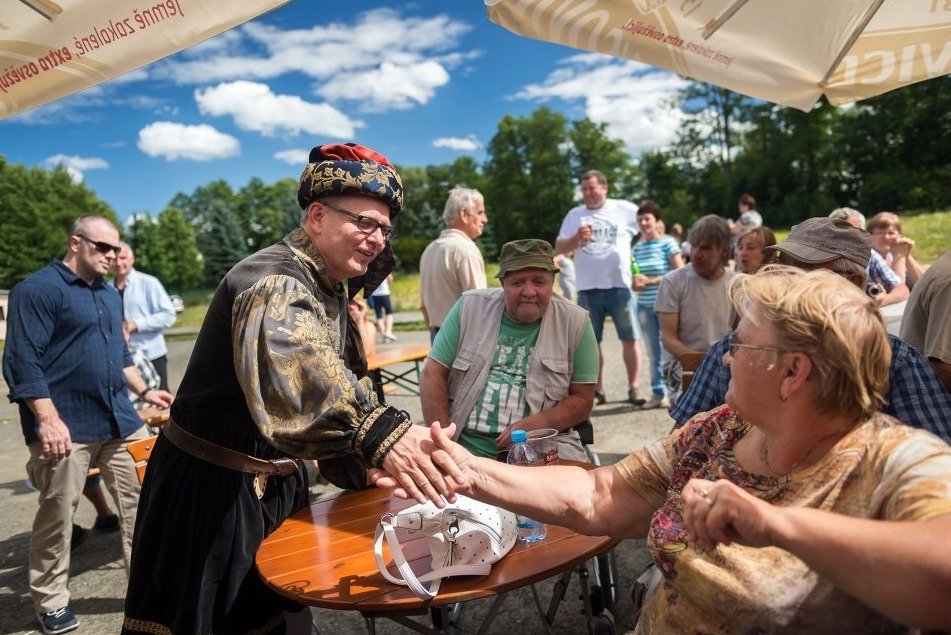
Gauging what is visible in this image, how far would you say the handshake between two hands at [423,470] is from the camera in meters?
1.75

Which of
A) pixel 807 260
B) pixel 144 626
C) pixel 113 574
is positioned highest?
pixel 807 260

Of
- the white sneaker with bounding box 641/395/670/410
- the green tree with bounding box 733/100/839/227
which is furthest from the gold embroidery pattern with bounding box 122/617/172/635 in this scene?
the green tree with bounding box 733/100/839/227

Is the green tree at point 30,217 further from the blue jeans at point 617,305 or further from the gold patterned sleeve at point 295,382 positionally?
the gold patterned sleeve at point 295,382

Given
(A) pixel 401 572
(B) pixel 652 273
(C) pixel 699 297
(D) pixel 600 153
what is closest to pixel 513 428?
→ (A) pixel 401 572

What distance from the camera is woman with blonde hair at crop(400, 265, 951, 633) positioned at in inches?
43.8

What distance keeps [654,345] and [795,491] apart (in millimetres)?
5309

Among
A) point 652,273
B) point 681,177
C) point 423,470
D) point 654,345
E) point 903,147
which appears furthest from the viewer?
point 681,177

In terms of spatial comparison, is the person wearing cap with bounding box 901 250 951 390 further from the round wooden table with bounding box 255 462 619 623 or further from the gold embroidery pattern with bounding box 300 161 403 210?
the gold embroidery pattern with bounding box 300 161 403 210

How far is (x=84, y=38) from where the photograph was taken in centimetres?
172

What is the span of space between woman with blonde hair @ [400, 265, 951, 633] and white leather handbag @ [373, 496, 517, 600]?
0.11 m

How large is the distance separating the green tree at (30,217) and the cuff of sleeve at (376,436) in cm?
5824

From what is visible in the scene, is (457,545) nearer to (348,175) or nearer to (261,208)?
(348,175)

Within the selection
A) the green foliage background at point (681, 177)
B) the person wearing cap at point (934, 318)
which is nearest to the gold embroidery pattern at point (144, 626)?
the person wearing cap at point (934, 318)

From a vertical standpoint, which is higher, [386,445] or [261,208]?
[261,208]
